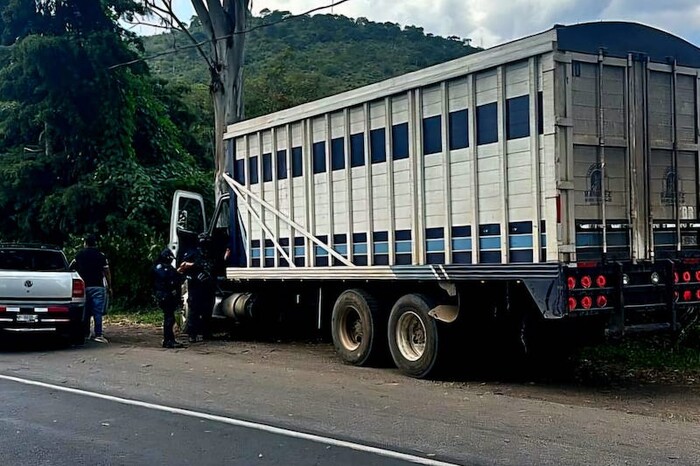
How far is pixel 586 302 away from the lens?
28.8 ft

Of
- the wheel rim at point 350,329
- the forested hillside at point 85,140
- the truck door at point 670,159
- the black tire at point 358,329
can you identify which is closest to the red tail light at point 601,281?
the truck door at point 670,159

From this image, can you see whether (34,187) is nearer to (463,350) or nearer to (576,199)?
(463,350)

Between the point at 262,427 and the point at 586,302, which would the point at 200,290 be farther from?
the point at 586,302

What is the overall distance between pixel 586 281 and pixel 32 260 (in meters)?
8.89

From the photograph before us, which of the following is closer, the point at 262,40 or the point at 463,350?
the point at 463,350

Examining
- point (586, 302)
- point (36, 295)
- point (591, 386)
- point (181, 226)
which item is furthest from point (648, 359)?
point (36, 295)

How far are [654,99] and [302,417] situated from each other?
5.18 metres

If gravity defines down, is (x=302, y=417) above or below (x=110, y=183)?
below

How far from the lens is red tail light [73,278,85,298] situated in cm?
1351

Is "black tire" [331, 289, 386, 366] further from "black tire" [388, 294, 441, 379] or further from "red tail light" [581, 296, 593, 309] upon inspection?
"red tail light" [581, 296, 593, 309]

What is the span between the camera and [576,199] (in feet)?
29.3

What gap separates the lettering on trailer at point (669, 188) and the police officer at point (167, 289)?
7.46m

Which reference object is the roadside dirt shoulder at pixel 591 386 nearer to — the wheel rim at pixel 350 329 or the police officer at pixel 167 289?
the wheel rim at pixel 350 329

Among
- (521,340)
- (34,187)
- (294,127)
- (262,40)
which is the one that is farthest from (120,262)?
(262,40)
